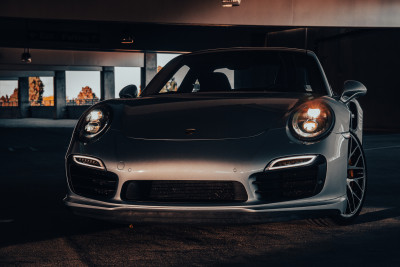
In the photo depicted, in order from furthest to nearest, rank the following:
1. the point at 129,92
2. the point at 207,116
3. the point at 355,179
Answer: the point at 129,92 → the point at 355,179 → the point at 207,116

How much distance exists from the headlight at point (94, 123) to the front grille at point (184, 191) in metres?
0.47

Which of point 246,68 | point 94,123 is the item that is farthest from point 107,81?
point 94,123

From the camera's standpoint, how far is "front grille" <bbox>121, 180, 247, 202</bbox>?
3.32 meters

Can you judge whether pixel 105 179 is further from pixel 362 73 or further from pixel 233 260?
pixel 362 73

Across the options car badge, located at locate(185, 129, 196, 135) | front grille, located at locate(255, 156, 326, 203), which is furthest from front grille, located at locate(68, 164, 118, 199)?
front grille, located at locate(255, 156, 326, 203)

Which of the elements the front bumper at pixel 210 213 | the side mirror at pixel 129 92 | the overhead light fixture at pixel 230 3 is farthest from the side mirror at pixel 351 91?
the overhead light fixture at pixel 230 3

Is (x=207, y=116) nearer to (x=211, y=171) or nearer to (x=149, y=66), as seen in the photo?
(x=211, y=171)

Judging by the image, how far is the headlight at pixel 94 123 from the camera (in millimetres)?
3666

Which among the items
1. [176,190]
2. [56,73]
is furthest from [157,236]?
[56,73]

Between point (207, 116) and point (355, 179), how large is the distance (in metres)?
1.28

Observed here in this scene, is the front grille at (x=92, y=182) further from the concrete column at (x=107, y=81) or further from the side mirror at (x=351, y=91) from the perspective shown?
the concrete column at (x=107, y=81)

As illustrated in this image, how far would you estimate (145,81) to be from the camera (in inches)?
1261

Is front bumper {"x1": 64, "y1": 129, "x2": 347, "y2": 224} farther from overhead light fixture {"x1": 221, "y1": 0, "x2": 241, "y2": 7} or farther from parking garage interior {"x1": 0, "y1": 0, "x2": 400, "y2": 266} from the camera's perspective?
overhead light fixture {"x1": 221, "y1": 0, "x2": 241, "y2": 7}

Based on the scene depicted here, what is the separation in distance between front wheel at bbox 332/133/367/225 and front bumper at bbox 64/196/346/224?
2.12ft
